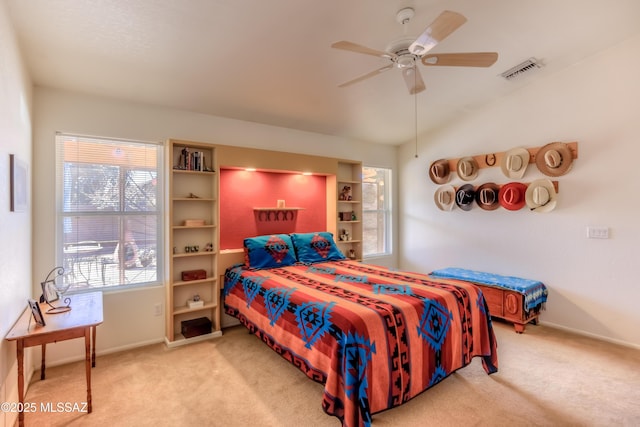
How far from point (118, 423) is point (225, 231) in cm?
212

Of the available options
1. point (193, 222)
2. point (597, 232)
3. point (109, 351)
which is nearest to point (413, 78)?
point (193, 222)

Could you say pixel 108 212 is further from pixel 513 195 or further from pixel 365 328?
pixel 513 195

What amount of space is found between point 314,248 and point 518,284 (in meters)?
2.39

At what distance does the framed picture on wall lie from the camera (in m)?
1.98

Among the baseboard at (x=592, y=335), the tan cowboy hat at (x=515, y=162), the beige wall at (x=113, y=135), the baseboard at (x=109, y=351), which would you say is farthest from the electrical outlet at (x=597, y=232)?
the baseboard at (x=109, y=351)

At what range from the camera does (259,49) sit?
8.47ft

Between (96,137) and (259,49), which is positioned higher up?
(259,49)

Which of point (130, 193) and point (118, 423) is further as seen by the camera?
point (130, 193)

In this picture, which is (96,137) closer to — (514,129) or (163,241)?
(163,241)

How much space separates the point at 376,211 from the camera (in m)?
5.30

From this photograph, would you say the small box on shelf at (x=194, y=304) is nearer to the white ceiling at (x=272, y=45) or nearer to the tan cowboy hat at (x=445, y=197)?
the white ceiling at (x=272, y=45)

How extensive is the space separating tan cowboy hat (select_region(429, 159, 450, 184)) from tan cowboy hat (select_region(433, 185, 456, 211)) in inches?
4.7

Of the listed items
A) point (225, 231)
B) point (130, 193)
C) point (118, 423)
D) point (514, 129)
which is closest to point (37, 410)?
point (118, 423)

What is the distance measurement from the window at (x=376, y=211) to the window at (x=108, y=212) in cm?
312
